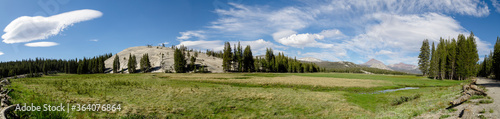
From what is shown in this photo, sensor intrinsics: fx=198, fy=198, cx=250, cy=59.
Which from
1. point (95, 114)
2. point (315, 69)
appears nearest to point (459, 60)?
point (95, 114)

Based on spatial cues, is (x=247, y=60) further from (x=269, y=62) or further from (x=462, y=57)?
(x=462, y=57)

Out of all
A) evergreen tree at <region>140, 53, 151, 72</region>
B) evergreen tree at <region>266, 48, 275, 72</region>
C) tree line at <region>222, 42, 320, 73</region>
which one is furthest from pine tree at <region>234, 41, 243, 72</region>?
evergreen tree at <region>140, 53, 151, 72</region>

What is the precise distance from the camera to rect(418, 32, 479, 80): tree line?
5994cm

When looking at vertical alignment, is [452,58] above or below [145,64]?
above

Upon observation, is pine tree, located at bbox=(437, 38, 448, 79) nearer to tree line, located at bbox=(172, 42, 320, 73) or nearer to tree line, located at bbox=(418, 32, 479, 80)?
tree line, located at bbox=(418, 32, 479, 80)

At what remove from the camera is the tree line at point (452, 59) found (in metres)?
59.9

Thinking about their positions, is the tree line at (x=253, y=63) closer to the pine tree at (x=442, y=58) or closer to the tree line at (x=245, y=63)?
the tree line at (x=245, y=63)

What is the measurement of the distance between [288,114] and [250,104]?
4550 millimetres

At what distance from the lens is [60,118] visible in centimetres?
948

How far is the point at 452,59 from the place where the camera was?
69.8 meters

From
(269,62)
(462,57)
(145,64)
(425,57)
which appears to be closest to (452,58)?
(462,57)

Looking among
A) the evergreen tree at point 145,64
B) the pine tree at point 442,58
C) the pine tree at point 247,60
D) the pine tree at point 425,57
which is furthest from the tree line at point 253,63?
the pine tree at point 442,58

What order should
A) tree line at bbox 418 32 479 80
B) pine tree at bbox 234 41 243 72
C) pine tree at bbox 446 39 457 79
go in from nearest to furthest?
1. tree line at bbox 418 32 479 80
2. pine tree at bbox 446 39 457 79
3. pine tree at bbox 234 41 243 72

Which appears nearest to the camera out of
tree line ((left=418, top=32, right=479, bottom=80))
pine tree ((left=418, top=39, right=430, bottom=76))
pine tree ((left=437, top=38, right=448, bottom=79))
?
tree line ((left=418, top=32, right=479, bottom=80))
